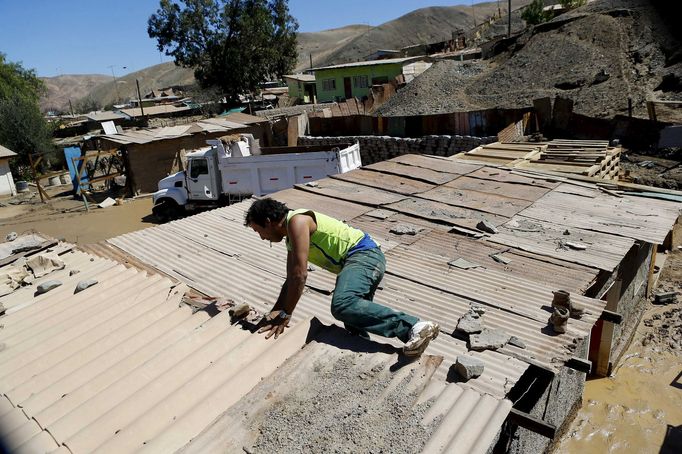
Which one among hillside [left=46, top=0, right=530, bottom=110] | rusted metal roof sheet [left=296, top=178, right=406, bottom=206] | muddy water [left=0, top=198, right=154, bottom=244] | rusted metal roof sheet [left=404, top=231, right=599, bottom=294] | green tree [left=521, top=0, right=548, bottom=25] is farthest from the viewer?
hillside [left=46, top=0, right=530, bottom=110]

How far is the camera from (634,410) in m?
7.25

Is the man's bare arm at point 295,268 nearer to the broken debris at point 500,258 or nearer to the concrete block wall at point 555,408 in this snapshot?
the concrete block wall at point 555,408

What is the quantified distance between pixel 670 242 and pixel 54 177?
1182 inches

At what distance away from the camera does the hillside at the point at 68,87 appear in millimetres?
147038

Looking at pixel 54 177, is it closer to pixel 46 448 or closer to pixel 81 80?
pixel 46 448

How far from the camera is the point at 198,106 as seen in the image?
47.3m

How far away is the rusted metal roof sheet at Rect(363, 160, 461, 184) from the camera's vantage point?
31.2 feet

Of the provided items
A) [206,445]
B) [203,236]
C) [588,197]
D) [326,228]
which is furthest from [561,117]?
[206,445]

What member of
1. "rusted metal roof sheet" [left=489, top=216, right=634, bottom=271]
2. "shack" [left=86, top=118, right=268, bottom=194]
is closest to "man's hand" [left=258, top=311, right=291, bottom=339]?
"rusted metal roof sheet" [left=489, top=216, right=634, bottom=271]

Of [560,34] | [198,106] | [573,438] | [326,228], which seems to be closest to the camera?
[326,228]

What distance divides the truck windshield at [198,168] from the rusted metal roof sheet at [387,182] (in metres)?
6.58

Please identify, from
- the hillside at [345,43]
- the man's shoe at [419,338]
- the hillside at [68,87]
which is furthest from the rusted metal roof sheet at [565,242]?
the hillside at [68,87]

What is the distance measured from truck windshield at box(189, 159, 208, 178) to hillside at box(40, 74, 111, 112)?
15482 centimetres

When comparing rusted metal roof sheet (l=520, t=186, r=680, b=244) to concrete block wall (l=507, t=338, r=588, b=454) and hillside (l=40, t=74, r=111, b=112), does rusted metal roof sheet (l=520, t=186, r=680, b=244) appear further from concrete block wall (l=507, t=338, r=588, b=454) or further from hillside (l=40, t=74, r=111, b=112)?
hillside (l=40, t=74, r=111, b=112)
